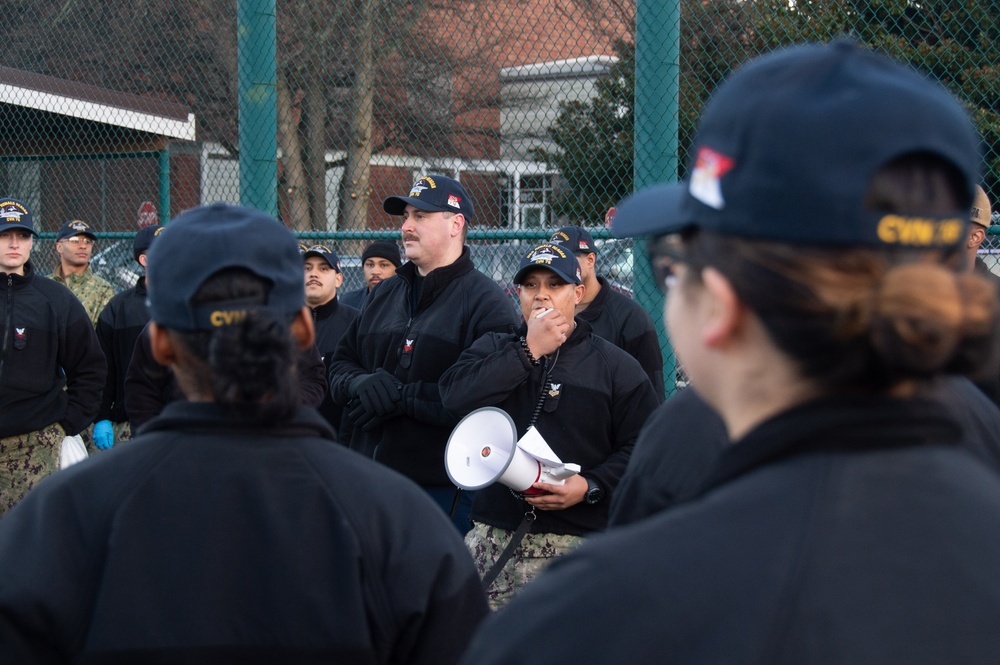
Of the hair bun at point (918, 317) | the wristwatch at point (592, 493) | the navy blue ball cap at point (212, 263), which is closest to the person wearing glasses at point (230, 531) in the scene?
the navy blue ball cap at point (212, 263)

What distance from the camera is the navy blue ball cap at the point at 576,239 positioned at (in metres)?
5.20

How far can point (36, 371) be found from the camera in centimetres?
554

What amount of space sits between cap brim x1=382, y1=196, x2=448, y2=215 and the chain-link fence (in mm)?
761

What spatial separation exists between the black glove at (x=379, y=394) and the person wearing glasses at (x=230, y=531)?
9.03 ft

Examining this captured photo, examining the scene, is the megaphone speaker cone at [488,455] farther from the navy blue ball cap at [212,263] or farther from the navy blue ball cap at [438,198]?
the navy blue ball cap at [212,263]

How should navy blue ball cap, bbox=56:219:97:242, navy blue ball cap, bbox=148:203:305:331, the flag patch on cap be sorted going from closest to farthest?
the flag patch on cap
navy blue ball cap, bbox=148:203:305:331
navy blue ball cap, bbox=56:219:97:242

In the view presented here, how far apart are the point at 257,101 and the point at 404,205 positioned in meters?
1.67

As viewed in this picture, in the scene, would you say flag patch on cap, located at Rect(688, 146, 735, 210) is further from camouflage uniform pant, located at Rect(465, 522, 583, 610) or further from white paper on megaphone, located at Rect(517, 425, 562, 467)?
camouflage uniform pant, located at Rect(465, 522, 583, 610)

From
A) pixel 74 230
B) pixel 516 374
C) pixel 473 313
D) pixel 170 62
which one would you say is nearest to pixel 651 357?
pixel 473 313

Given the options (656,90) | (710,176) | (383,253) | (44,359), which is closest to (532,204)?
(383,253)

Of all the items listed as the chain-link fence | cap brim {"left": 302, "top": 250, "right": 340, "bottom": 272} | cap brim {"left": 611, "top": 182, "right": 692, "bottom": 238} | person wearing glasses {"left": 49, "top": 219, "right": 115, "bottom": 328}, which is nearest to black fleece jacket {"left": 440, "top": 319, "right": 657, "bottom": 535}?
the chain-link fence

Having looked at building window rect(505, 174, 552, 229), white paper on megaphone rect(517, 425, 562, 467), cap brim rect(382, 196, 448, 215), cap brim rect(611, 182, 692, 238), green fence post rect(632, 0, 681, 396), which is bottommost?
white paper on megaphone rect(517, 425, 562, 467)

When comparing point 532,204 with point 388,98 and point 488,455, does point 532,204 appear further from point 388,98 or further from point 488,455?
point 488,455

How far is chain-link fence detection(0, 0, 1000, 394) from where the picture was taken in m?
4.89
